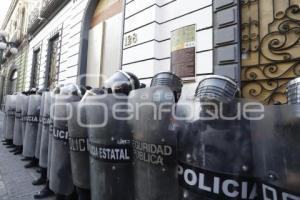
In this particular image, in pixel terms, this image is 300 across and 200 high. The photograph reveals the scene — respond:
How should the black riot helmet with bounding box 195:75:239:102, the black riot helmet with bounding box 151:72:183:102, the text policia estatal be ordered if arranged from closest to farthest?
1. the black riot helmet with bounding box 195:75:239:102
2. the text policia estatal
3. the black riot helmet with bounding box 151:72:183:102

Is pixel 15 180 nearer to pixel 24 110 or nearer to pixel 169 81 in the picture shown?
pixel 24 110

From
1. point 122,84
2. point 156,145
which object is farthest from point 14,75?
point 156,145

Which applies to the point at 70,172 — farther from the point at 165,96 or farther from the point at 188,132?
the point at 188,132

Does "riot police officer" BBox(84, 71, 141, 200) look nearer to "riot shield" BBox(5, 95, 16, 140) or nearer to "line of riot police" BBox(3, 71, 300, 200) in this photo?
"line of riot police" BBox(3, 71, 300, 200)

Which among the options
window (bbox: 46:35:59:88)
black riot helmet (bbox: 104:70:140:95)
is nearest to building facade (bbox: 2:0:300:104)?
black riot helmet (bbox: 104:70:140:95)

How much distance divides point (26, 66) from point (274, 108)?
52.7 feet

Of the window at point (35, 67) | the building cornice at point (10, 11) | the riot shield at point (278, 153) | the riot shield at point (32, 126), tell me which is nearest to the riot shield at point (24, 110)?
the riot shield at point (32, 126)

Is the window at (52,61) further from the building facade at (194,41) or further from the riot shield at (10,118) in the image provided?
the riot shield at (10,118)

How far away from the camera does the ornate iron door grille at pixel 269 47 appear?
2980mm

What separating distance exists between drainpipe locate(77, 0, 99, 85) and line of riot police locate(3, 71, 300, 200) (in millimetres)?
5317

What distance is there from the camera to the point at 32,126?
4.55 m

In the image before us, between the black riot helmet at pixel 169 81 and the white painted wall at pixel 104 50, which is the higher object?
the white painted wall at pixel 104 50

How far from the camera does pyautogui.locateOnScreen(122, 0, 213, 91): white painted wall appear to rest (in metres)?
3.91

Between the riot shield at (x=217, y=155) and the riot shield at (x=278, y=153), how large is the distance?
0.06m
